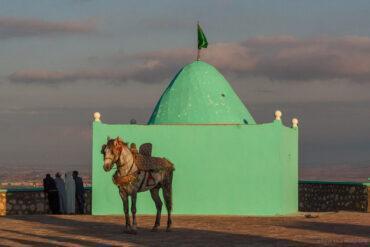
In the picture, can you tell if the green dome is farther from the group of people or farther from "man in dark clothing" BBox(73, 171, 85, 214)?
the group of people

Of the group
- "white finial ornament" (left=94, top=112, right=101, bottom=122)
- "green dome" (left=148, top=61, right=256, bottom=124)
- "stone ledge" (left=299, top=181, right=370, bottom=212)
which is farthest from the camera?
"stone ledge" (left=299, top=181, right=370, bottom=212)

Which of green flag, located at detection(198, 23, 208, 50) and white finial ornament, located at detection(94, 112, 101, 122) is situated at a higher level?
green flag, located at detection(198, 23, 208, 50)

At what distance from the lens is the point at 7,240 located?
15.3 meters

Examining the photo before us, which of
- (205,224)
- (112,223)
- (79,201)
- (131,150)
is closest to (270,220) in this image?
(205,224)

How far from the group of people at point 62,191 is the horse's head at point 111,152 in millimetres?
9456

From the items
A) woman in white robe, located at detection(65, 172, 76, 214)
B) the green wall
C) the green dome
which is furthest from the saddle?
woman in white robe, located at detection(65, 172, 76, 214)

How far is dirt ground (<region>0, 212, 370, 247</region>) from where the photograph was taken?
587 inches

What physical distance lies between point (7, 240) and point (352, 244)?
20.4 ft

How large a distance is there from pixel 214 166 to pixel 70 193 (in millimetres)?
5087

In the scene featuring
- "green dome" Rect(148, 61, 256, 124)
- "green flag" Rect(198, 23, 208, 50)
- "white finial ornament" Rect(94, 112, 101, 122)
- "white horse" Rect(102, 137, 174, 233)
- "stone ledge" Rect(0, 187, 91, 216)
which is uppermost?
"green flag" Rect(198, 23, 208, 50)

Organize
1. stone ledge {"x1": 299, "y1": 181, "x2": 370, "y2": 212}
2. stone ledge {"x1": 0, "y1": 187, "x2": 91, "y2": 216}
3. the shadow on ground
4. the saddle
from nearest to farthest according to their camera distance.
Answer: the shadow on ground < the saddle < stone ledge {"x1": 0, "y1": 187, "x2": 91, "y2": 216} < stone ledge {"x1": 299, "y1": 181, "x2": 370, "y2": 212}

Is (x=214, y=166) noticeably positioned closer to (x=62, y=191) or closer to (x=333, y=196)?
(x=62, y=191)

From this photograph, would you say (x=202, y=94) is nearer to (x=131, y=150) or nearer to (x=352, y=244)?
(x=131, y=150)

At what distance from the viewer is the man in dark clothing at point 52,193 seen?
2559cm
